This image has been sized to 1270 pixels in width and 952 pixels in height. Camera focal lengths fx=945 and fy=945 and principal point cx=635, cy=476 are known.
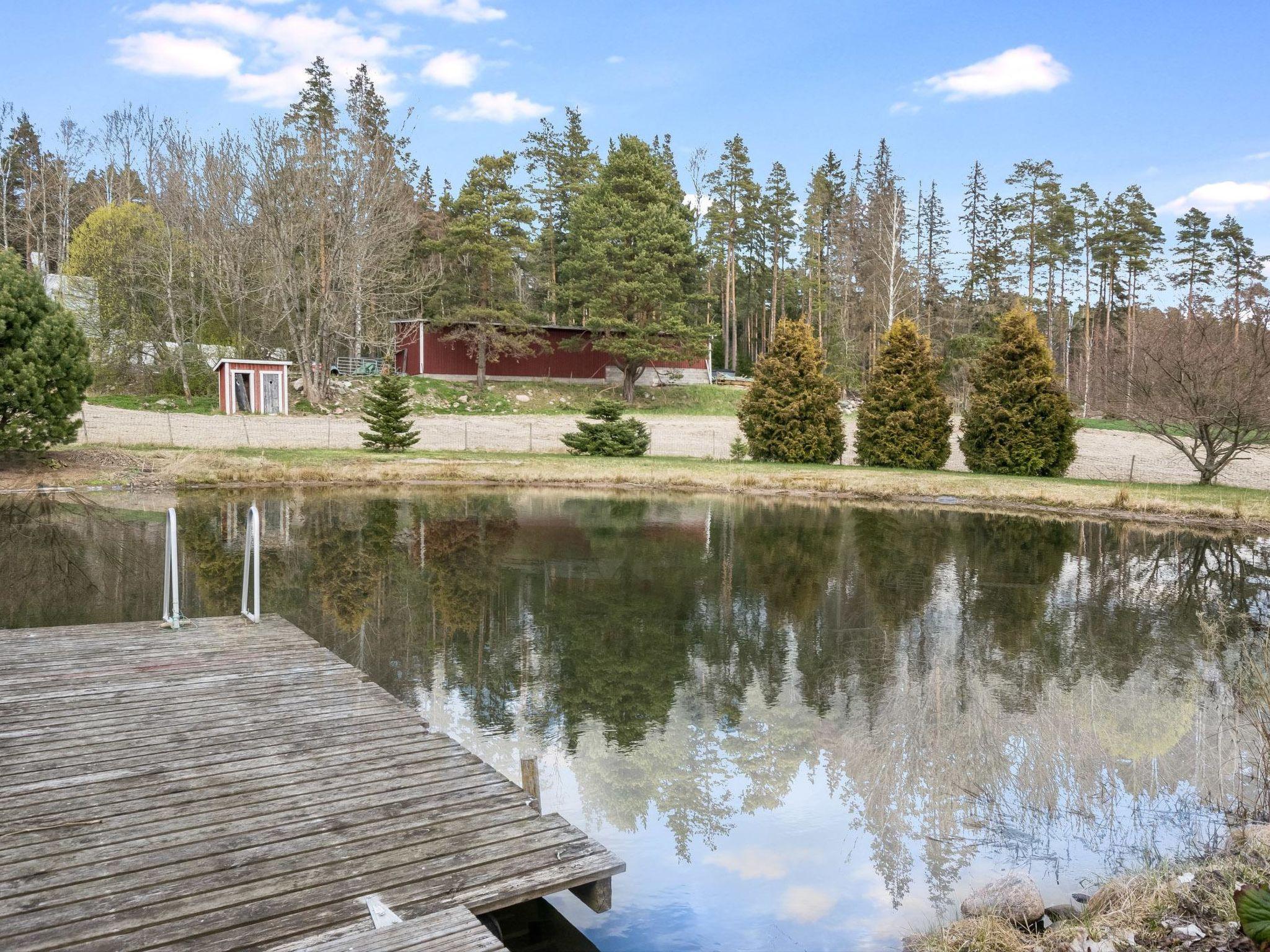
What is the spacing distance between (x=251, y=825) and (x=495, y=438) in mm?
29080

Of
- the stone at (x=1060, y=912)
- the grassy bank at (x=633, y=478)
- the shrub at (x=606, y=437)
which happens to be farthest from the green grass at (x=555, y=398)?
the stone at (x=1060, y=912)

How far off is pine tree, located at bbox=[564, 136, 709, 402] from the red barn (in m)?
1.23

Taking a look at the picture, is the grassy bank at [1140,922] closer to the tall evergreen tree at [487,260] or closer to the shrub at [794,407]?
the shrub at [794,407]

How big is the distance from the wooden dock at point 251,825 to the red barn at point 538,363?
123 feet

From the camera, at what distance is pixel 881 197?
51938mm

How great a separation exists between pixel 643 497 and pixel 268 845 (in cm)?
1887

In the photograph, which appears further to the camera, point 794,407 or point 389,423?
point 794,407

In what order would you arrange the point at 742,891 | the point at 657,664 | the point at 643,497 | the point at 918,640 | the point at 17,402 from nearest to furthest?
1. the point at 742,891
2. the point at 657,664
3. the point at 918,640
4. the point at 17,402
5. the point at 643,497

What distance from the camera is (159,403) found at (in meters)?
35.7

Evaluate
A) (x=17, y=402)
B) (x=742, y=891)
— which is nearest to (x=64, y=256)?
(x=17, y=402)

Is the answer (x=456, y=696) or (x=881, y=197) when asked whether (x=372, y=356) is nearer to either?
(x=881, y=197)

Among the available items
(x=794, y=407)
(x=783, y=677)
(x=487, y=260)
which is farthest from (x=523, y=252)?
(x=783, y=677)

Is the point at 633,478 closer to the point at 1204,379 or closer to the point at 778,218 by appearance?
the point at 1204,379

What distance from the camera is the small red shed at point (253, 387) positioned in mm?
34906
